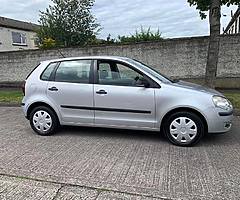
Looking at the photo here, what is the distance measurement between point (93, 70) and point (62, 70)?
2.28ft

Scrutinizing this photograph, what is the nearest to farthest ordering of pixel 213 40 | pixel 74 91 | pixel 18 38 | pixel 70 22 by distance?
pixel 74 91 → pixel 213 40 → pixel 70 22 → pixel 18 38

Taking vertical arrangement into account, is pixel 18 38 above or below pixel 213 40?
above

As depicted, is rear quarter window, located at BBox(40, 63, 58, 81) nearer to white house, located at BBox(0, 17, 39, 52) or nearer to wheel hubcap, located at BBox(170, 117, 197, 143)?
wheel hubcap, located at BBox(170, 117, 197, 143)

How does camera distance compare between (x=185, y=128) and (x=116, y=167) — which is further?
(x=185, y=128)

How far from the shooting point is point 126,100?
477cm

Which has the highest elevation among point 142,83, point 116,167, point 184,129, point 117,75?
point 117,75

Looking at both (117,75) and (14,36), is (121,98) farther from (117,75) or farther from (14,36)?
(14,36)

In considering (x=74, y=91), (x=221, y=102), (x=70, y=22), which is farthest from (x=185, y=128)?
(x=70, y=22)

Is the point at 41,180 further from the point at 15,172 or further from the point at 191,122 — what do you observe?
the point at 191,122

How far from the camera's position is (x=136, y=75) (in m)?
4.82

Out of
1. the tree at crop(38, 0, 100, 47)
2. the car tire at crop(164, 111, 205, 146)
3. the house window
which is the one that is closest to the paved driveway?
the car tire at crop(164, 111, 205, 146)

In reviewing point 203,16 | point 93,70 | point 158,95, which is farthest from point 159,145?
point 203,16

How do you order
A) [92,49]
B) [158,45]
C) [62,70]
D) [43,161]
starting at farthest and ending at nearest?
1. [92,49]
2. [158,45]
3. [62,70]
4. [43,161]

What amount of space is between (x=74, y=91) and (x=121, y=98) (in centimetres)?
98
